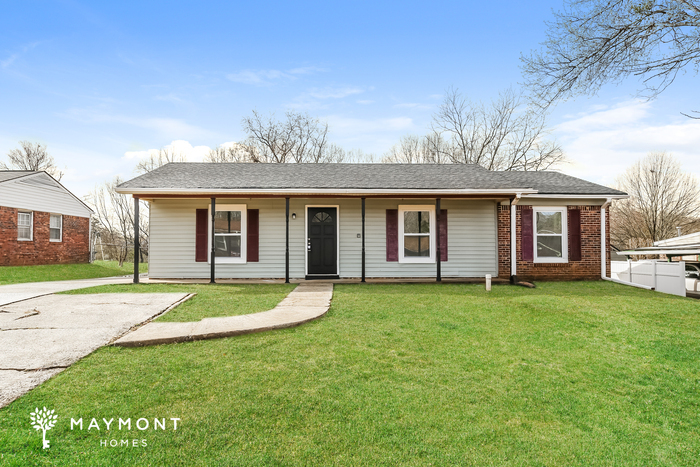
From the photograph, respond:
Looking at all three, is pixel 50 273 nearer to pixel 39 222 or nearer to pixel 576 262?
pixel 39 222

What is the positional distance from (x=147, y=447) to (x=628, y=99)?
8887mm

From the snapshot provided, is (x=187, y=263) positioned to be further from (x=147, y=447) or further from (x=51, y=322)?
(x=147, y=447)

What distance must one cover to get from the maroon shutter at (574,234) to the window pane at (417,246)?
444 centimetres

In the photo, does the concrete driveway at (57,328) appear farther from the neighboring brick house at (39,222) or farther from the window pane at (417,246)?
the neighboring brick house at (39,222)

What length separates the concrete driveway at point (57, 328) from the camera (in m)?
3.43

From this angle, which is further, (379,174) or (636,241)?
(636,241)

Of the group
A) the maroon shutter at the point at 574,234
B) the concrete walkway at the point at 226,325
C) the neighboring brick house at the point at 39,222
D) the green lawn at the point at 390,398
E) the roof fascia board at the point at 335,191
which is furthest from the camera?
the neighboring brick house at the point at 39,222

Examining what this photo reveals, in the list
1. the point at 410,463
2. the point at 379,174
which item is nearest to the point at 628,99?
the point at 379,174

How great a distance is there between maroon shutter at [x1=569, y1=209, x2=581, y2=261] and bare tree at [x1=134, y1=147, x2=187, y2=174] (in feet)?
87.0

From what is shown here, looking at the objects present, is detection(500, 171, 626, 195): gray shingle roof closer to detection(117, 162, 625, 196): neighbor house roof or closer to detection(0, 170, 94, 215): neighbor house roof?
detection(117, 162, 625, 196): neighbor house roof

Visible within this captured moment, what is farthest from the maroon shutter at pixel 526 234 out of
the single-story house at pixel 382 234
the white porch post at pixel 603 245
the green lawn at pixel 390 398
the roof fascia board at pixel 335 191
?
the green lawn at pixel 390 398

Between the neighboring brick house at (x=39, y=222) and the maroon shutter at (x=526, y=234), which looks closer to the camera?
the maroon shutter at (x=526, y=234)

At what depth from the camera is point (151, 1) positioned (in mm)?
9484

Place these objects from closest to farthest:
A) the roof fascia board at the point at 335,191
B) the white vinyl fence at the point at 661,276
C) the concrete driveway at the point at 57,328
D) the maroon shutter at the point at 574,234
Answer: the concrete driveway at the point at 57,328, the white vinyl fence at the point at 661,276, the roof fascia board at the point at 335,191, the maroon shutter at the point at 574,234
